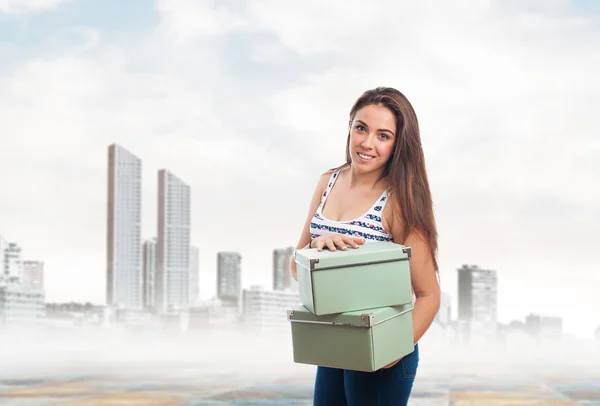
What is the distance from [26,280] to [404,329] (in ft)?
65.7

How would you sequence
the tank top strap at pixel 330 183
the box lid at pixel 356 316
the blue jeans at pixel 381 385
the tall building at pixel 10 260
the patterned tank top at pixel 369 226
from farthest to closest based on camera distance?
1. the tall building at pixel 10 260
2. the tank top strap at pixel 330 183
3. the patterned tank top at pixel 369 226
4. the blue jeans at pixel 381 385
5. the box lid at pixel 356 316

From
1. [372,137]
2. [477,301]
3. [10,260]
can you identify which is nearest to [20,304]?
[10,260]

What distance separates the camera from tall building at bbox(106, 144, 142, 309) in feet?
66.2

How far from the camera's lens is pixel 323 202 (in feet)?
7.22

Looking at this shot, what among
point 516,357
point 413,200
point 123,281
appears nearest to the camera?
point 413,200

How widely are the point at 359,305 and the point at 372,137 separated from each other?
457 millimetres

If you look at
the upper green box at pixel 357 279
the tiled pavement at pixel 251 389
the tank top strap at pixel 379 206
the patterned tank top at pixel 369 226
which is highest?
the tank top strap at pixel 379 206

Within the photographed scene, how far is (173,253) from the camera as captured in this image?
65.9 ft

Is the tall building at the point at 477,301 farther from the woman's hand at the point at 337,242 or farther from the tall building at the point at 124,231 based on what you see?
the woman's hand at the point at 337,242

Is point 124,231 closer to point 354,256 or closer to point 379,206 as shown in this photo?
point 379,206

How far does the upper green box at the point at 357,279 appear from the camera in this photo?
1811 mm

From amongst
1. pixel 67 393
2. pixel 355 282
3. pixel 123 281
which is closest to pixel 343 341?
pixel 355 282

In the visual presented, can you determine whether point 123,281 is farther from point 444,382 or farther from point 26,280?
point 444,382

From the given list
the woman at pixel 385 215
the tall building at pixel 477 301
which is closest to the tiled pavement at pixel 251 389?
the tall building at pixel 477 301
